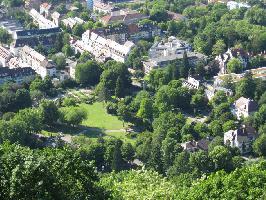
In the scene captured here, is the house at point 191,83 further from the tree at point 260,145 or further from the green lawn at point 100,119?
the tree at point 260,145

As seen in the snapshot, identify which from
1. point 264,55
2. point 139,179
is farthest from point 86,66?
point 139,179

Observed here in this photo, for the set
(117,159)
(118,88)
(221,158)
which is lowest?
(118,88)

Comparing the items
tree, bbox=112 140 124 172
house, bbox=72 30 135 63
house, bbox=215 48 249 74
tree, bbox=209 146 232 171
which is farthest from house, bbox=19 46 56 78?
tree, bbox=209 146 232 171

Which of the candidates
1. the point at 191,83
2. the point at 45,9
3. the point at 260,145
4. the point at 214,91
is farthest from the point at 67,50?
the point at 260,145

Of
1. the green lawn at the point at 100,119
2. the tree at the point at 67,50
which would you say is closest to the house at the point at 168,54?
the tree at the point at 67,50

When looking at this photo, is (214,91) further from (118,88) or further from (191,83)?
(118,88)

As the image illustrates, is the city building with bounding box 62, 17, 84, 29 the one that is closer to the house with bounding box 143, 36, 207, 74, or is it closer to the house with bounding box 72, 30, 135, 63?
the house with bounding box 72, 30, 135, 63
